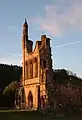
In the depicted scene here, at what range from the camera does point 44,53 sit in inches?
1661

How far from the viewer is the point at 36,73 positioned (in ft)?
142

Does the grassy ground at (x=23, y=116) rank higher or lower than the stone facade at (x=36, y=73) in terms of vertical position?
lower

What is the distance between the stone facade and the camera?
1576 inches

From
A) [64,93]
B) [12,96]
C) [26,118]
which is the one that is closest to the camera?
[26,118]

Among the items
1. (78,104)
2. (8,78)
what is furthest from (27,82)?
(8,78)

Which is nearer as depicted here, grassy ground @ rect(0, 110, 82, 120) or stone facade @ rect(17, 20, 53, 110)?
grassy ground @ rect(0, 110, 82, 120)

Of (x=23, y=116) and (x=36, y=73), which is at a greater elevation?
(x=36, y=73)

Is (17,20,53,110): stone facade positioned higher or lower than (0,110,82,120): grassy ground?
higher

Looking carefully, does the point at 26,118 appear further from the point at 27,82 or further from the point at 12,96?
the point at 12,96

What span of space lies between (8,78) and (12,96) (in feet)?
59.4

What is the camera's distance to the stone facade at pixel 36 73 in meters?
40.0

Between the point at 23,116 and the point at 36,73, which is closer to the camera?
the point at 23,116

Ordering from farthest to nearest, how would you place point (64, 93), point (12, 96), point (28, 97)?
point (12, 96), point (28, 97), point (64, 93)

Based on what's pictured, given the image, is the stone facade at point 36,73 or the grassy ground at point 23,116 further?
the stone facade at point 36,73
